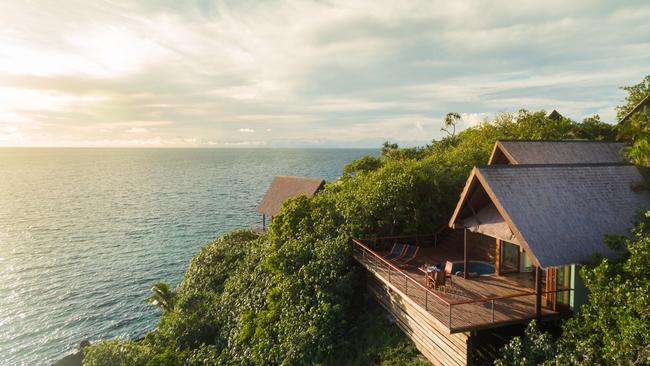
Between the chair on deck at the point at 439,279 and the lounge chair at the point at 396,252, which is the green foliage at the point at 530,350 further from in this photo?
the lounge chair at the point at 396,252

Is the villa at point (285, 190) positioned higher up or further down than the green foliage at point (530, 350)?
higher up

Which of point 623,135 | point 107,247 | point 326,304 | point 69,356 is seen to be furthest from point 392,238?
point 107,247

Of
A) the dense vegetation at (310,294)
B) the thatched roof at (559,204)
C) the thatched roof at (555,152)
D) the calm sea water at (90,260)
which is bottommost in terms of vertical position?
the calm sea water at (90,260)

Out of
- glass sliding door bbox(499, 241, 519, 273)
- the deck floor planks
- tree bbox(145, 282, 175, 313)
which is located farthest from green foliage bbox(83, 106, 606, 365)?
glass sliding door bbox(499, 241, 519, 273)

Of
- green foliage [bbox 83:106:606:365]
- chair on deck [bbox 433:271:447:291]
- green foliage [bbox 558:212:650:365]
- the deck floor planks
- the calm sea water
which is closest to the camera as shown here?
green foliage [bbox 558:212:650:365]

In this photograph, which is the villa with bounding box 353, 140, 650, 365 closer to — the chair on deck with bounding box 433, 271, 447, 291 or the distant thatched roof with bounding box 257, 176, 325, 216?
the chair on deck with bounding box 433, 271, 447, 291

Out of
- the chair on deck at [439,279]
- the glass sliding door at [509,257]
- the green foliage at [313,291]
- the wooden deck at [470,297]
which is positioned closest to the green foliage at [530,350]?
the wooden deck at [470,297]
